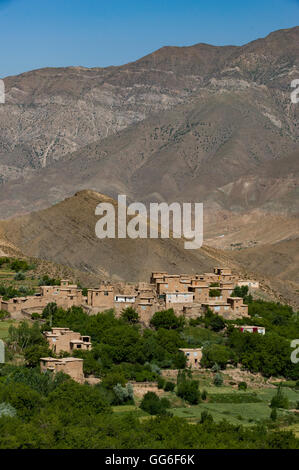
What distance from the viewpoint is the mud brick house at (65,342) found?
4319 cm

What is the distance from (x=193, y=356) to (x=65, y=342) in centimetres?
603

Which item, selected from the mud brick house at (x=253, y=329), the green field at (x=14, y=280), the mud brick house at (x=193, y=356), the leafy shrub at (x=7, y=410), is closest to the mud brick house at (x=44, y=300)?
the green field at (x=14, y=280)

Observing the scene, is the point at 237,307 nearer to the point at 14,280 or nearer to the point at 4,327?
the point at 4,327

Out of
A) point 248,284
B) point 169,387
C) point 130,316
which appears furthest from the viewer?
point 248,284

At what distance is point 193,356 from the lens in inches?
1785

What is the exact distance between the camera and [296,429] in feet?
119

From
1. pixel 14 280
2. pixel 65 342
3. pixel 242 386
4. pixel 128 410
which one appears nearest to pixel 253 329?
pixel 242 386

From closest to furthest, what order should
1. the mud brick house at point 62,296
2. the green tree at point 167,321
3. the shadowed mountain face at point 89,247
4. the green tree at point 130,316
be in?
the green tree at point 167,321
the green tree at point 130,316
the mud brick house at point 62,296
the shadowed mountain face at point 89,247

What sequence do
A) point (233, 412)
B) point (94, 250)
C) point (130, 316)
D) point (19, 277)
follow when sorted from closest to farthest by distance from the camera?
point (233, 412)
point (130, 316)
point (19, 277)
point (94, 250)

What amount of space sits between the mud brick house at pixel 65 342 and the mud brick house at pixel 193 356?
4.56 m

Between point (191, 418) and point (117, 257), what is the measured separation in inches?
1890

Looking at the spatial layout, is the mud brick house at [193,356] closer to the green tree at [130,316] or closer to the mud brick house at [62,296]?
the green tree at [130,316]

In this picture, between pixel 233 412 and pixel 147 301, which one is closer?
pixel 233 412
